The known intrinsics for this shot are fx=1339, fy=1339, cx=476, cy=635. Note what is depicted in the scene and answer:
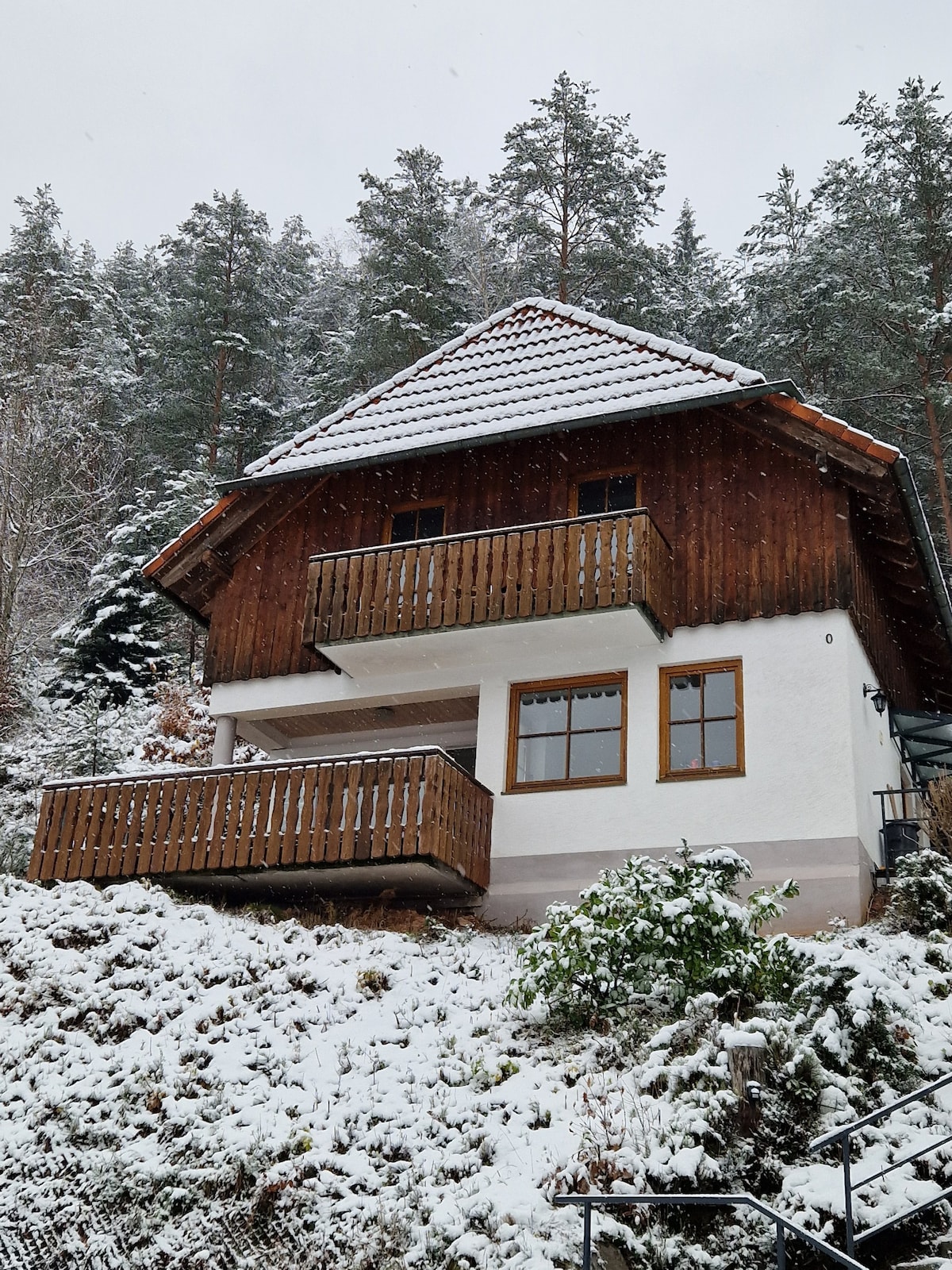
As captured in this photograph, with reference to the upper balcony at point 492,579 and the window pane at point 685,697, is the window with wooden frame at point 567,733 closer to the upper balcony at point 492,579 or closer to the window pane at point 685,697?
the window pane at point 685,697

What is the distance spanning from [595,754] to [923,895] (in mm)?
4769

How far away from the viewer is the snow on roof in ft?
56.8

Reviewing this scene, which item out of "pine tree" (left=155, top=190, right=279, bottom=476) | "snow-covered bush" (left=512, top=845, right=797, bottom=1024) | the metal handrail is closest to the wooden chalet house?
"snow-covered bush" (left=512, top=845, right=797, bottom=1024)

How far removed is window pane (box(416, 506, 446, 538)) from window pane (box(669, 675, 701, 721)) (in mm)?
4272

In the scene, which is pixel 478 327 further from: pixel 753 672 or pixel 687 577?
pixel 753 672

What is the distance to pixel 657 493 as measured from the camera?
17516mm

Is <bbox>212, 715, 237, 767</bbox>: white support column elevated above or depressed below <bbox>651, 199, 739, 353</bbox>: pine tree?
below

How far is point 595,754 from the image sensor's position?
16.5 m

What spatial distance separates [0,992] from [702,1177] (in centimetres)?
711

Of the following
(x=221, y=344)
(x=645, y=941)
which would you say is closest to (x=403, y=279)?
(x=221, y=344)

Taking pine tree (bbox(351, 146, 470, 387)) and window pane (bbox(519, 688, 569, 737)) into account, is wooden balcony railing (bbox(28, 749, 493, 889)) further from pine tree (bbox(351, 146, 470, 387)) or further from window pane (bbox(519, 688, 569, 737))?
pine tree (bbox(351, 146, 470, 387))

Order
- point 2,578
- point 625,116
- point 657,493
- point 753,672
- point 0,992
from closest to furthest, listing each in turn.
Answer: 1. point 0,992
2. point 753,672
3. point 657,493
4. point 2,578
5. point 625,116

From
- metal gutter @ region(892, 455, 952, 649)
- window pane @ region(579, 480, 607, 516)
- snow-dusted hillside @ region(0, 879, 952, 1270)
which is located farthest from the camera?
window pane @ region(579, 480, 607, 516)

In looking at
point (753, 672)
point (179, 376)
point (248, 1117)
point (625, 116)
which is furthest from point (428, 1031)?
point (625, 116)
